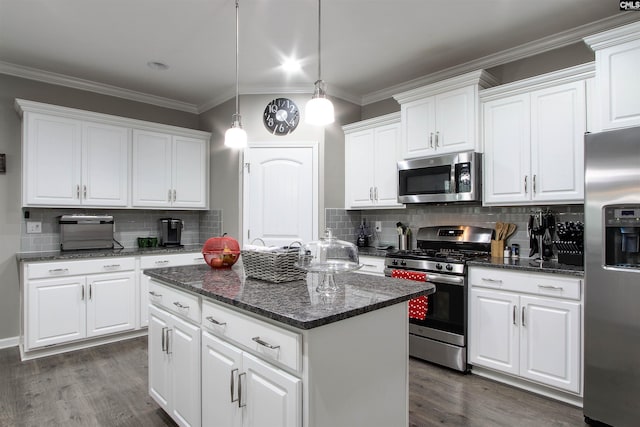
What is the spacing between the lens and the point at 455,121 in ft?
10.7

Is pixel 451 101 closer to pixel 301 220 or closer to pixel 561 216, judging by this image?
pixel 561 216

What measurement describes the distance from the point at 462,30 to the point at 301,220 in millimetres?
2364

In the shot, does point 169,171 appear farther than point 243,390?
Yes

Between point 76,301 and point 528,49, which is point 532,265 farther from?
point 76,301

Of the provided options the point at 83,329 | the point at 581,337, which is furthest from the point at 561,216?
the point at 83,329

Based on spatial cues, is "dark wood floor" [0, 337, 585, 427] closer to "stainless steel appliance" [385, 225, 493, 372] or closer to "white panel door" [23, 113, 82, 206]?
"stainless steel appliance" [385, 225, 493, 372]

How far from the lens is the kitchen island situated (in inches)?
52.0

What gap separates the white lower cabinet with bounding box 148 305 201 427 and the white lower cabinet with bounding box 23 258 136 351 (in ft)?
5.28

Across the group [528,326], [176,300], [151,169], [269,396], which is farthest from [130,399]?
[528,326]

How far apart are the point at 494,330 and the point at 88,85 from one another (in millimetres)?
4671

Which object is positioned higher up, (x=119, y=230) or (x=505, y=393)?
(x=119, y=230)

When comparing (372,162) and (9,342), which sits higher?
(372,162)

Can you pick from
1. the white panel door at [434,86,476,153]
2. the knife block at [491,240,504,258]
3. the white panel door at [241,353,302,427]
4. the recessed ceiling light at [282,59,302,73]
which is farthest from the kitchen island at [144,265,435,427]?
the recessed ceiling light at [282,59,302,73]

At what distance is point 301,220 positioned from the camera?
4121 mm
